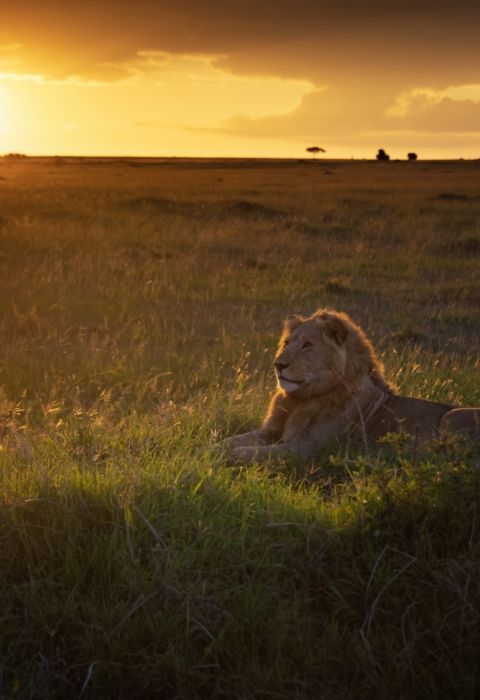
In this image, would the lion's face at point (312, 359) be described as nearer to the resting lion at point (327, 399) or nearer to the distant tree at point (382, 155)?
the resting lion at point (327, 399)

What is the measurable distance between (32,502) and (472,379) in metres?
5.16

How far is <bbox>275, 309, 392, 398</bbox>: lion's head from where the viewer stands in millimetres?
6012

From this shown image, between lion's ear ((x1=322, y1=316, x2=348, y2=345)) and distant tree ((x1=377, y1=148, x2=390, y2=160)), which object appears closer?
lion's ear ((x1=322, y1=316, x2=348, y2=345))

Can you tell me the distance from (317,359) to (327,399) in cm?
32

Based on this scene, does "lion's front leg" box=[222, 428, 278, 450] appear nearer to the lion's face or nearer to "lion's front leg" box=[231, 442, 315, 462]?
"lion's front leg" box=[231, 442, 315, 462]

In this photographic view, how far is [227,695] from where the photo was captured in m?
3.32

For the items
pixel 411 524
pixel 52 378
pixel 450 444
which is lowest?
pixel 52 378

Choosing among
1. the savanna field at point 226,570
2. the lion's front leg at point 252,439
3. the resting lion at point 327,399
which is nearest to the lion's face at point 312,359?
the resting lion at point 327,399

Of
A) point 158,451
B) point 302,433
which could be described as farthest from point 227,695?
point 302,433

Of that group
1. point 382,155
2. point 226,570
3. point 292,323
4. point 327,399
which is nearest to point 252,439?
point 327,399

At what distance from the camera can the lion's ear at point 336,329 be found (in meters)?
6.06

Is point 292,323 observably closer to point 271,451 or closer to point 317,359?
point 317,359

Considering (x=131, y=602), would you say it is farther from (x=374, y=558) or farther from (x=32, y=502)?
(x=374, y=558)

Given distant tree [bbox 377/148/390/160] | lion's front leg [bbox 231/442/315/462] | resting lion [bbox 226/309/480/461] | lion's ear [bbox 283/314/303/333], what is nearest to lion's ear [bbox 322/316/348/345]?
resting lion [bbox 226/309/480/461]
